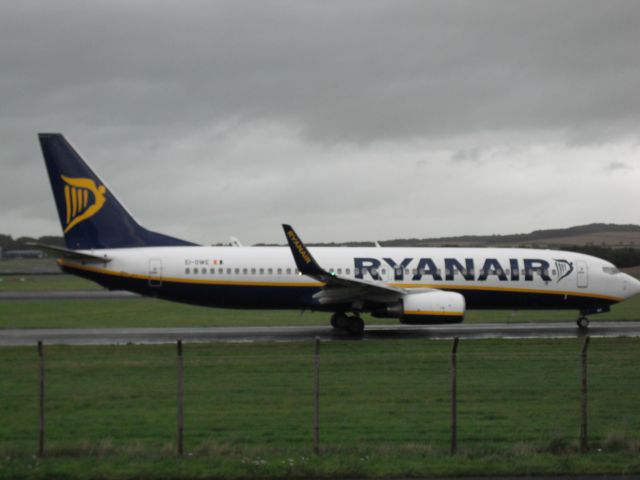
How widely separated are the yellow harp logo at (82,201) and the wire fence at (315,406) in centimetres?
1113

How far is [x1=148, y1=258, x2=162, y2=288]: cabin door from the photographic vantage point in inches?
1073

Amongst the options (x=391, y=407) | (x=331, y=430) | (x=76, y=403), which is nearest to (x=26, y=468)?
(x=76, y=403)

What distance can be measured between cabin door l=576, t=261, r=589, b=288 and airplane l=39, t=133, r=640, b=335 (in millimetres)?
72

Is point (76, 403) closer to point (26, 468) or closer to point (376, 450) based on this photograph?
point (26, 468)

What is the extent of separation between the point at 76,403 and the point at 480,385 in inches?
272

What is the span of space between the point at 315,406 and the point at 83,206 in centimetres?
1950

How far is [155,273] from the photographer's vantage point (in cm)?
2727

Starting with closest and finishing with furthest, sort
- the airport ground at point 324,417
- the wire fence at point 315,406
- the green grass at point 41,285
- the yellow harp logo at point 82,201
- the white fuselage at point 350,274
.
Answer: the airport ground at point 324,417, the wire fence at point 315,406, the white fuselage at point 350,274, the yellow harp logo at point 82,201, the green grass at point 41,285

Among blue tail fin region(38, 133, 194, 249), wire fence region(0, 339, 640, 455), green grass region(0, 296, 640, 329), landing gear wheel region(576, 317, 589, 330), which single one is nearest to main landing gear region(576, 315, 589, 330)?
landing gear wheel region(576, 317, 589, 330)

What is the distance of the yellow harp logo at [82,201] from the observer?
2778cm

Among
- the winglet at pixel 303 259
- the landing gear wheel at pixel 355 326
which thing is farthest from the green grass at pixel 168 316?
the winglet at pixel 303 259

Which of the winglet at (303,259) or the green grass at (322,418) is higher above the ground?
the winglet at (303,259)

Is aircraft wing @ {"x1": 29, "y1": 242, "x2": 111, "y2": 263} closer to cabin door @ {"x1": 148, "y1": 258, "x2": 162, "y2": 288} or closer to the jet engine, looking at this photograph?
cabin door @ {"x1": 148, "y1": 258, "x2": 162, "y2": 288}

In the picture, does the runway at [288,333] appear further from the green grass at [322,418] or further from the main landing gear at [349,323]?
the green grass at [322,418]
